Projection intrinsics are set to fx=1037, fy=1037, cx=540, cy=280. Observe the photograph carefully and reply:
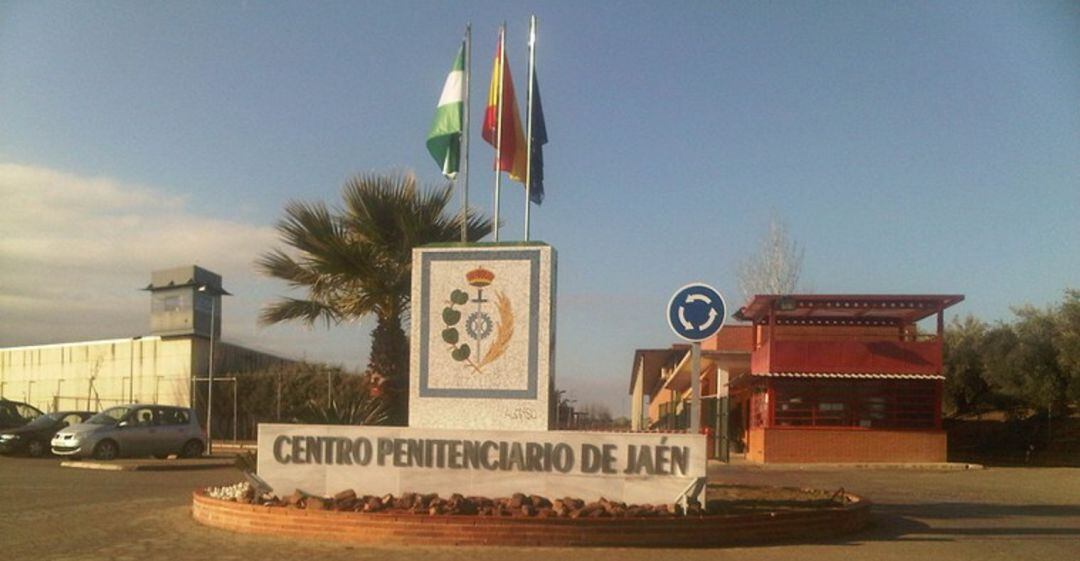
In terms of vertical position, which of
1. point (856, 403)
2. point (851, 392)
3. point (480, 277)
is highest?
point (480, 277)

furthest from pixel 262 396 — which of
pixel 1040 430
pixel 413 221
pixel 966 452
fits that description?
pixel 1040 430

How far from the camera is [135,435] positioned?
25562mm

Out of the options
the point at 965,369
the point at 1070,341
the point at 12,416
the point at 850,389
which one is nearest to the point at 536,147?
the point at 850,389

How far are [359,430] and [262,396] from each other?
82.2 ft

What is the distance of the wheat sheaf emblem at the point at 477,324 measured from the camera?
12469 mm

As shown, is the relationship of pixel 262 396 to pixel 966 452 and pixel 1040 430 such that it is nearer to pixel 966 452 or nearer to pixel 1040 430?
pixel 966 452

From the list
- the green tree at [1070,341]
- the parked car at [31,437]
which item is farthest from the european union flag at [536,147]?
the green tree at [1070,341]

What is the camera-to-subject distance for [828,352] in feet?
94.3

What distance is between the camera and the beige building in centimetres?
3769

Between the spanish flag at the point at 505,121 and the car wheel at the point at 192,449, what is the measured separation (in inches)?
628

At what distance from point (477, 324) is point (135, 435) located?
16.3 meters

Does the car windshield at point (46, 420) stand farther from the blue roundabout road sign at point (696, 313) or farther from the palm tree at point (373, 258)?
the blue roundabout road sign at point (696, 313)

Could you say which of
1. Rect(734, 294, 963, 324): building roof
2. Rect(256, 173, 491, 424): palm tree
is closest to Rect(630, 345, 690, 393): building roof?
Rect(734, 294, 963, 324): building roof

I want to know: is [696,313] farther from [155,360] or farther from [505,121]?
[155,360]
